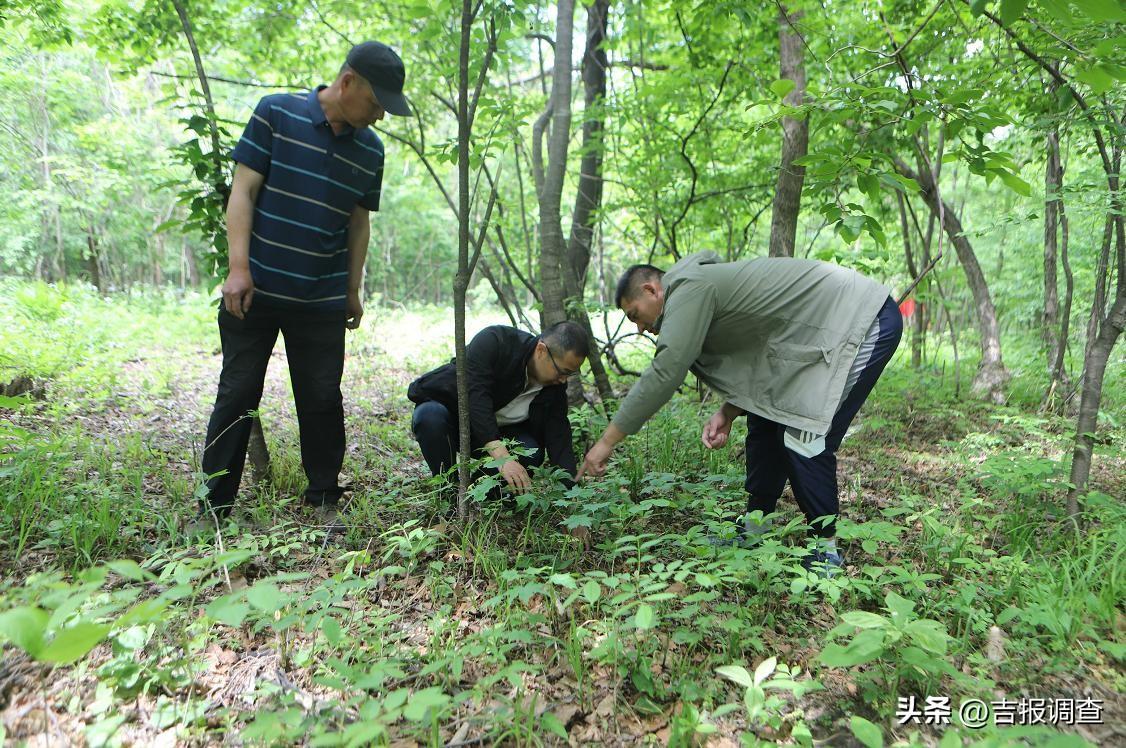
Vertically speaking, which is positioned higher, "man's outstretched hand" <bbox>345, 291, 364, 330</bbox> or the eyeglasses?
"man's outstretched hand" <bbox>345, 291, 364, 330</bbox>

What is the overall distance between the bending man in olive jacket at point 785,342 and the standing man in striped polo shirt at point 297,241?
1.31 meters

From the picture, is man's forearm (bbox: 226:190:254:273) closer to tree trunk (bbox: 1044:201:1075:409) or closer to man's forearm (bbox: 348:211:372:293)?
man's forearm (bbox: 348:211:372:293)

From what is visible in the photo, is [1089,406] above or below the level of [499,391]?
above

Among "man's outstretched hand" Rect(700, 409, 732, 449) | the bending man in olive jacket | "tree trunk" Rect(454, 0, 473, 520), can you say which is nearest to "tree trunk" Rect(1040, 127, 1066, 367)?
the bending man in olive jacket

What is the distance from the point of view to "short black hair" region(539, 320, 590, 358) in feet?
9.35

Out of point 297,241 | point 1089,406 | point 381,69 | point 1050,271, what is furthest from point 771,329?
point 1050,271

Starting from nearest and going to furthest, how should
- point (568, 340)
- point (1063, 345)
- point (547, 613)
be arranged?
point (547, 613) < point (568, 340) < point (1063, 345)

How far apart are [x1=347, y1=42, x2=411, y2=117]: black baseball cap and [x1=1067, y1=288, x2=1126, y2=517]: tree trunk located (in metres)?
3.23

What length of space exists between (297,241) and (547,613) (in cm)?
188

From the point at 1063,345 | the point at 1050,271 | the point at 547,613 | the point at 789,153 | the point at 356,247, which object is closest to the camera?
the point at 547,613

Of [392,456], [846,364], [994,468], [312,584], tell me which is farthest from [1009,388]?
[312,584]

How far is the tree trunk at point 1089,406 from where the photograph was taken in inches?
107

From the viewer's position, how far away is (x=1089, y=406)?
110 inches

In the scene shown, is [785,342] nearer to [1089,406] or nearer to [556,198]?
[1089,406]
